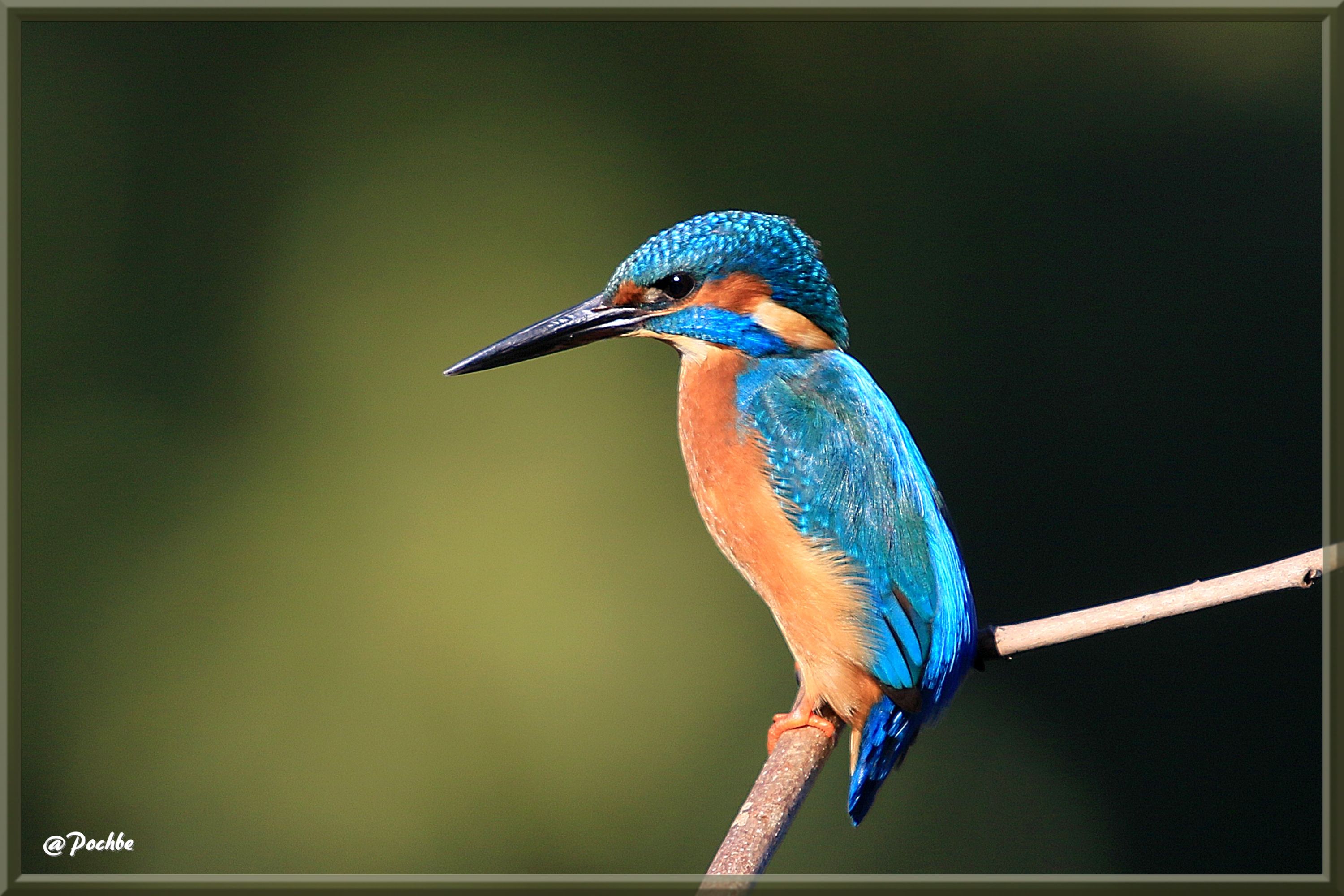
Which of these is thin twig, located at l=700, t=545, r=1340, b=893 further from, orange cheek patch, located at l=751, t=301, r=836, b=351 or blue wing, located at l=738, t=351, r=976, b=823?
orange cheek patch, located at l=751, t=301, r=836, b=351

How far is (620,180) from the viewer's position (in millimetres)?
2436

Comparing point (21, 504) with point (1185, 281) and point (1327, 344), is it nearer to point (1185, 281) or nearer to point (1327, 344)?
point (1327, 344)

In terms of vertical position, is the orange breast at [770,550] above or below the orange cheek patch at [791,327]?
below

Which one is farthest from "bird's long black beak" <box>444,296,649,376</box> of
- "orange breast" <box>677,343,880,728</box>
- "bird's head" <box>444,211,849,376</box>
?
"orange breast" <box>677,343,880,728</box>

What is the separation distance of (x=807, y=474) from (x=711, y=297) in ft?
0.84

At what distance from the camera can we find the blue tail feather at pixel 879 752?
1.45 meters

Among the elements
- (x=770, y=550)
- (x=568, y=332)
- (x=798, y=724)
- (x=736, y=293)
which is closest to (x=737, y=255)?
(x=736, y=293)

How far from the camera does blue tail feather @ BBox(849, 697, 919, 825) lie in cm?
145

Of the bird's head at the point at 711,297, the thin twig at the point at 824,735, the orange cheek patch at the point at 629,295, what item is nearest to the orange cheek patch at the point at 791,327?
the bird's head at the point at 711,297

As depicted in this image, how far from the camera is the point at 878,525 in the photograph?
4.67ft

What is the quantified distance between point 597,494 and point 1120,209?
1207 mm

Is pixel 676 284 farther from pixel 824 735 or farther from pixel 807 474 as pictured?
pixel 824 735

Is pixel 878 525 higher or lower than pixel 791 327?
lower

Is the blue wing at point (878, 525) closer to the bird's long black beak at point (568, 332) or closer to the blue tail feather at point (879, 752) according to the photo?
the blue tail feather at point (879, 752)
